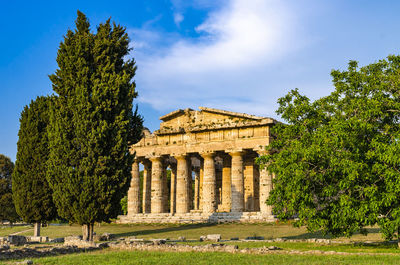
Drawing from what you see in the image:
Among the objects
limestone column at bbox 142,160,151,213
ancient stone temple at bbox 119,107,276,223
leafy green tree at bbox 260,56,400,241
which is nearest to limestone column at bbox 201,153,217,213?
ancient stone temple at bbox 119,107,276,223

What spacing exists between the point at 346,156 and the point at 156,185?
1211 inches

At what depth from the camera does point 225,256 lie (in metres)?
17.2

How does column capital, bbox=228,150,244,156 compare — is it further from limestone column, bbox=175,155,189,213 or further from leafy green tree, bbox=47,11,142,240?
leafy green tree, bbox=47,11,142,240

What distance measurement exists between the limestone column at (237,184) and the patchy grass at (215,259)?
25.3 m

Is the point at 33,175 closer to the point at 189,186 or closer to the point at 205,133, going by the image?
the point at 189,186

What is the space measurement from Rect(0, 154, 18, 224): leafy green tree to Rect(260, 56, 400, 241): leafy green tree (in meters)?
39.5

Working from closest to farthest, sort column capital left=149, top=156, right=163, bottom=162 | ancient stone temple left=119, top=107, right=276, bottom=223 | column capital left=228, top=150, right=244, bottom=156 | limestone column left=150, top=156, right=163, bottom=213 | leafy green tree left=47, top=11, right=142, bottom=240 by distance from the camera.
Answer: leafy green tree left=47, top=11, right=142, bottom=240 → ancient stone temple left=119, top=107, right=276, bottom=223 → column capital left=228, top=150, right=244, bottom=156 → limestone column left=150, top=156, right=163, bottom=213 → column capital left=149, top=156, right=163, bottom=162

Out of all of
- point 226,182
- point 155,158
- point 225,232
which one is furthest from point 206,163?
point 225,232

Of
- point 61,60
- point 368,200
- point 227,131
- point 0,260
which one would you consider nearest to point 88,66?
point 61,60

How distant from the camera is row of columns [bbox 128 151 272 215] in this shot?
142ft

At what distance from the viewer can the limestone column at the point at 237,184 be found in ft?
142

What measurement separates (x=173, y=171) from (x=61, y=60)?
30.6m

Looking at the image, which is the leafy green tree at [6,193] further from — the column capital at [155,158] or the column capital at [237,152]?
the column capital at [237,152]

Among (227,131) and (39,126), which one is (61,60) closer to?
(39,126)
